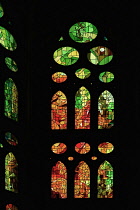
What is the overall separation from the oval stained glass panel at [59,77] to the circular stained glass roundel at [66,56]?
20cm

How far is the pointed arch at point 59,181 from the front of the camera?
7938mm

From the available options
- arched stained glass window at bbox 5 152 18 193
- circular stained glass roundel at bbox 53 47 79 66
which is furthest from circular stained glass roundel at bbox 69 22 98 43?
arched stained glass window at bbox 5 152 18 193

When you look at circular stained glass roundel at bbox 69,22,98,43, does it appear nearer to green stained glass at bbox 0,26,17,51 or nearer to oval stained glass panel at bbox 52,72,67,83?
oval stained glass panel at bbox 52,72,67,83

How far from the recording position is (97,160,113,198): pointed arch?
26.2ft

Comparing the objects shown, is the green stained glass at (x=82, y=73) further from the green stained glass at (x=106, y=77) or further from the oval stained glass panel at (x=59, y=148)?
the oval stained glass panel at (x=59, y=148)

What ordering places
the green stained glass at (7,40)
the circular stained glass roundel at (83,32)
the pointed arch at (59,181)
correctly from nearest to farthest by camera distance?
the green stained glass at (7,40) < the circular stained glass roundel at (83,32) < the pointed arch at (59,181)

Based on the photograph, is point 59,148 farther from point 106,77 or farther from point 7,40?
point 7,40

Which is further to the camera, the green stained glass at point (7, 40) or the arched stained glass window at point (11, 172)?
the arched stained glass window at point (11, 172)

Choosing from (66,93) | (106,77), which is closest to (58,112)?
(66,93)

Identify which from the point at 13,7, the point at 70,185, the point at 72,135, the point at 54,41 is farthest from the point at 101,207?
the point at 13,7

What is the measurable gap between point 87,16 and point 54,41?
769 millimetres

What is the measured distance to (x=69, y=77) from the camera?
7.88 m

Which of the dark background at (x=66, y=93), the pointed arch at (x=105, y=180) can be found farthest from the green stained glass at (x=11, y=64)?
the pointed arch at (x=105, y=180)

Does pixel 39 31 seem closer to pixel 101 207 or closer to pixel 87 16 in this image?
pixel 87 16
